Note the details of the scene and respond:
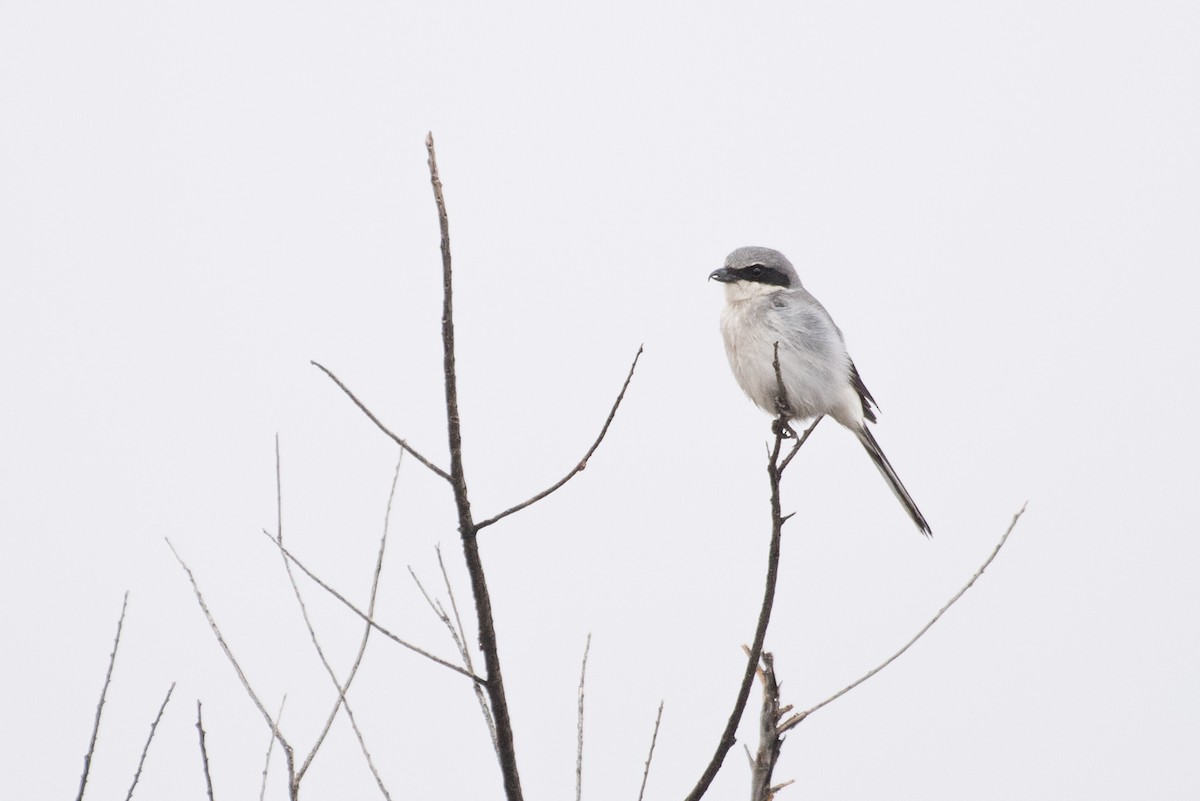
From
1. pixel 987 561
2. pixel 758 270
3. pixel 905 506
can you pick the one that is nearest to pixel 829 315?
pixel 758 270

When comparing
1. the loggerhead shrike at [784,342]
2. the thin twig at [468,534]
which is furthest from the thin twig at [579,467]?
the loggerhead shrike at [784,342]

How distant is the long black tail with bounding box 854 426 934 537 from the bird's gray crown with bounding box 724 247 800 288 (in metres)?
1.07

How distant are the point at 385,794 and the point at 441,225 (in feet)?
4.65

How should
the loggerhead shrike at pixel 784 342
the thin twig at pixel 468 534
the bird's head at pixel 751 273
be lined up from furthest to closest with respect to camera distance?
the bird's head at pixel 751 273, the loggerhead shrike at pixel 784 342, the thin twig at pixel 468 534

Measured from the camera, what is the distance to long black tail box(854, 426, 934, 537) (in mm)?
6748

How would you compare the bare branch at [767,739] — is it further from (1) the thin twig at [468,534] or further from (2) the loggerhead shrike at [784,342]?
(2) the loggerhead shrike at [784,342]

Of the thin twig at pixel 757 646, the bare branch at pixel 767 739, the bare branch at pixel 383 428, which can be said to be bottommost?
the bare branch at pixel 767 739

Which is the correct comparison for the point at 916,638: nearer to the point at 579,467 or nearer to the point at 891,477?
the point at 579,467

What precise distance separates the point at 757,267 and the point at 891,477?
59.4 inches

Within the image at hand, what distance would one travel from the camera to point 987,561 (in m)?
3.01

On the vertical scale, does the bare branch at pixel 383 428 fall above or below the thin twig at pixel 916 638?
above

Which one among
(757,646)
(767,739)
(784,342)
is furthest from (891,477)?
(757,646)

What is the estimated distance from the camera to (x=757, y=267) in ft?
21.9

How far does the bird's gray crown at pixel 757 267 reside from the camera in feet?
21.8
